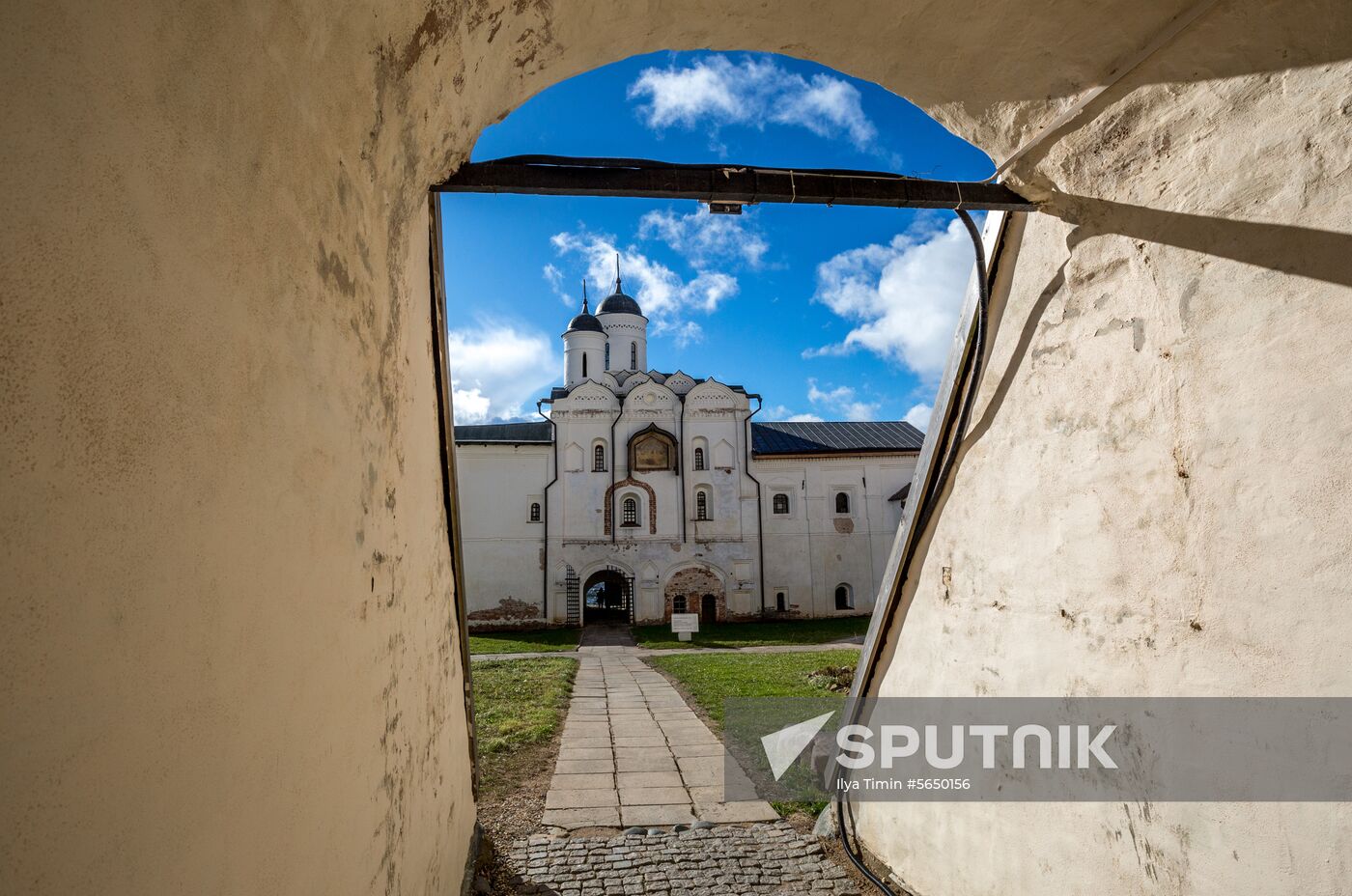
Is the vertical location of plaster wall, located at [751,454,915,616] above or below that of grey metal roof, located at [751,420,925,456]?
below

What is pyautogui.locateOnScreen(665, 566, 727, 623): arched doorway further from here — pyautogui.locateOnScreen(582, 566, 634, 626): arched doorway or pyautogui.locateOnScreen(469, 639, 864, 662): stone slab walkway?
pyautogui.locateOnScreen(469, 639, 864, 662): stone slab walkway

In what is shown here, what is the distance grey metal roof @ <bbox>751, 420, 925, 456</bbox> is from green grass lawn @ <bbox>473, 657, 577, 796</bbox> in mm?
14491

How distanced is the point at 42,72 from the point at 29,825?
826 millimetres

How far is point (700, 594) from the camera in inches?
1026

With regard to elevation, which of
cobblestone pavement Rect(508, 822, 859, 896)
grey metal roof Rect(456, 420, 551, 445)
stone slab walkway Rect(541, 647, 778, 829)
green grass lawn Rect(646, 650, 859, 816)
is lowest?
green grass lawn Rect(646, 650, 859, 816)

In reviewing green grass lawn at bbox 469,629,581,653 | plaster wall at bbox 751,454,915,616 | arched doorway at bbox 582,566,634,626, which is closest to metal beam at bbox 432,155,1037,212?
green grass lawn at bbox 469,629,581,653

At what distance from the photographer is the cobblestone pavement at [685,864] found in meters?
4.15

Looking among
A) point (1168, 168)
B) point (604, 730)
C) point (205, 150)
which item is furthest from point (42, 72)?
point (604, 730)

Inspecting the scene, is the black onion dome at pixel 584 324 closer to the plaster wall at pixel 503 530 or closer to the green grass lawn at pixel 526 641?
the plaster wall at pixel 503 530

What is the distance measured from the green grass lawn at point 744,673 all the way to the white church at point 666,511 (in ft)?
29.5

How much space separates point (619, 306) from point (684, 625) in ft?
66.4

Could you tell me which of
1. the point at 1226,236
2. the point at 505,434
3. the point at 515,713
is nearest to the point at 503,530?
the point at 505,434

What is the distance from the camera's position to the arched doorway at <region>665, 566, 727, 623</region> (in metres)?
26.0

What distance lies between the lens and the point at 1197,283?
8.29 feet
